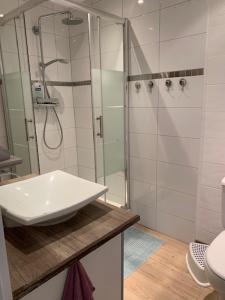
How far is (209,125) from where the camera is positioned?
1866mm

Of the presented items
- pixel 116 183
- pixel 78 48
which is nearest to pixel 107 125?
pixel 116 183

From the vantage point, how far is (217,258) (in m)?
1.34

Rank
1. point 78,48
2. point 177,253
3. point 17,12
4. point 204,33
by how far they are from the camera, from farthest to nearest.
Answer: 1. point 78,48
2. point 177,253
3. point 17,12
4. point 204,33

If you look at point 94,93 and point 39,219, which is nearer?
point 39,219

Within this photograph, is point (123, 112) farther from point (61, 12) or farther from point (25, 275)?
point (25, 275)

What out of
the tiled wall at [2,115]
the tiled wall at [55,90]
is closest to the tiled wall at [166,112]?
the tiled wall at [55,90]

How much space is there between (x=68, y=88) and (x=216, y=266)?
2457mm

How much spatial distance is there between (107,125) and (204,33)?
3.85 feet

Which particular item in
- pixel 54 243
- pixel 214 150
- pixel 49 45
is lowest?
pixel 54 243

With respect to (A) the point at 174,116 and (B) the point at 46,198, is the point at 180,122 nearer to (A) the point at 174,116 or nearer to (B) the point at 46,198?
(A) the point at 174,116

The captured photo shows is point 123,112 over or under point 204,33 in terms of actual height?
under

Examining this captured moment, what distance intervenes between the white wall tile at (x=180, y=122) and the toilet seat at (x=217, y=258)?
869 millimetres

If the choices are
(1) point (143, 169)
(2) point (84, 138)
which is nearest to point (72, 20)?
(2) point (84, 138)

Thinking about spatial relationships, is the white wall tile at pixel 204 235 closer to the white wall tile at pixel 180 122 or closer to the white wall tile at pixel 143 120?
the white wall tile at pixel 180 122
